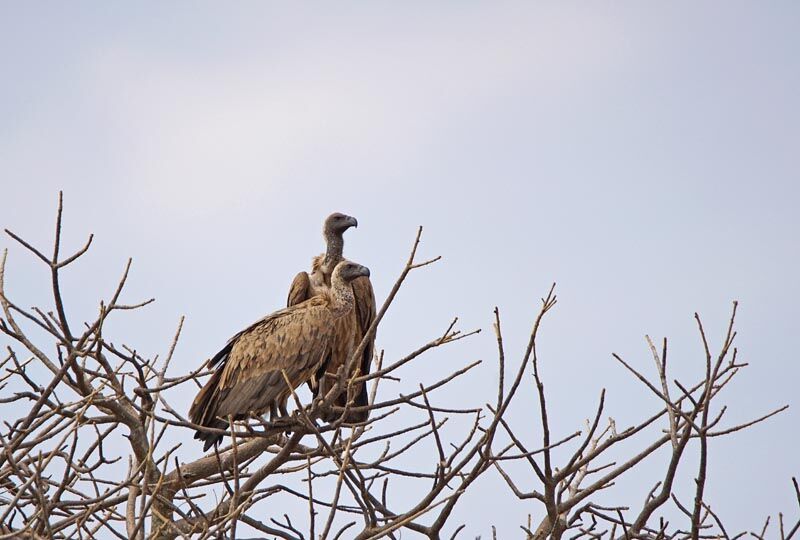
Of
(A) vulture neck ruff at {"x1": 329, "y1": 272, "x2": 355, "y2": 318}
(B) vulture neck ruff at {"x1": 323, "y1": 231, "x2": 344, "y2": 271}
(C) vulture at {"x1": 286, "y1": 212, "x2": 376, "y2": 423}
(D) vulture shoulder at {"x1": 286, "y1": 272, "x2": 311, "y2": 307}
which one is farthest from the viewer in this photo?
(B) vulture neck ruff at {"x1": 323, "y1": 231, "x2": 344, "y2": 271}

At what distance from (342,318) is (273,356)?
54 centimetres

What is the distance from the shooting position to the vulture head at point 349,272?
7123 mm

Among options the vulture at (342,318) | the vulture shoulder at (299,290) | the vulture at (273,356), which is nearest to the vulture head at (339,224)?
the vulture at (342,318)

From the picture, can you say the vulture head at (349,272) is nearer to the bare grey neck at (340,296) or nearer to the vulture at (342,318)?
the bare grey neck at (340,296)

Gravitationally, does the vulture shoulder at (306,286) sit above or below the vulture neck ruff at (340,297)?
above

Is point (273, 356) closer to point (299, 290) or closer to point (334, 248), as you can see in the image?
point (299, 290)

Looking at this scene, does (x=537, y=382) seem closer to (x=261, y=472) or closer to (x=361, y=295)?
(x=261, y=472)

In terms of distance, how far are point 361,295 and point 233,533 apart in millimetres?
4317

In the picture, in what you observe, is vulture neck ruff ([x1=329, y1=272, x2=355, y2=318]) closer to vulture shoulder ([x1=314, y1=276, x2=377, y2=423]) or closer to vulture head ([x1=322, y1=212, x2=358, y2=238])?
vulture shoulder ([x1=314, y1=276, x2=377, y2=423])

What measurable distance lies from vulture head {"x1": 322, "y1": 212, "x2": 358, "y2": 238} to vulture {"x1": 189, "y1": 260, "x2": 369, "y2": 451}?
1317mm

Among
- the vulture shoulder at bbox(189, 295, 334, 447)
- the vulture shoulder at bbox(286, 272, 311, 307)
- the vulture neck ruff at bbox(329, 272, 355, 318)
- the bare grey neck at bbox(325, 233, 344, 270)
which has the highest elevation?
the bare grey neck at bbox(325, 233, 344, 270)

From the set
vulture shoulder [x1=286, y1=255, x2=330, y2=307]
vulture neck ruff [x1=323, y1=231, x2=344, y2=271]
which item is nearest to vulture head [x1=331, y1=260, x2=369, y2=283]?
vulture shoulder [x1=286, y1=255, x2=330, y2=307]

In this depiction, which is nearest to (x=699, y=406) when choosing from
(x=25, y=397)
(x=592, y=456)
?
(x=592, y=456)

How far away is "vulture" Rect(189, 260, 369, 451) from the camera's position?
6.70m
